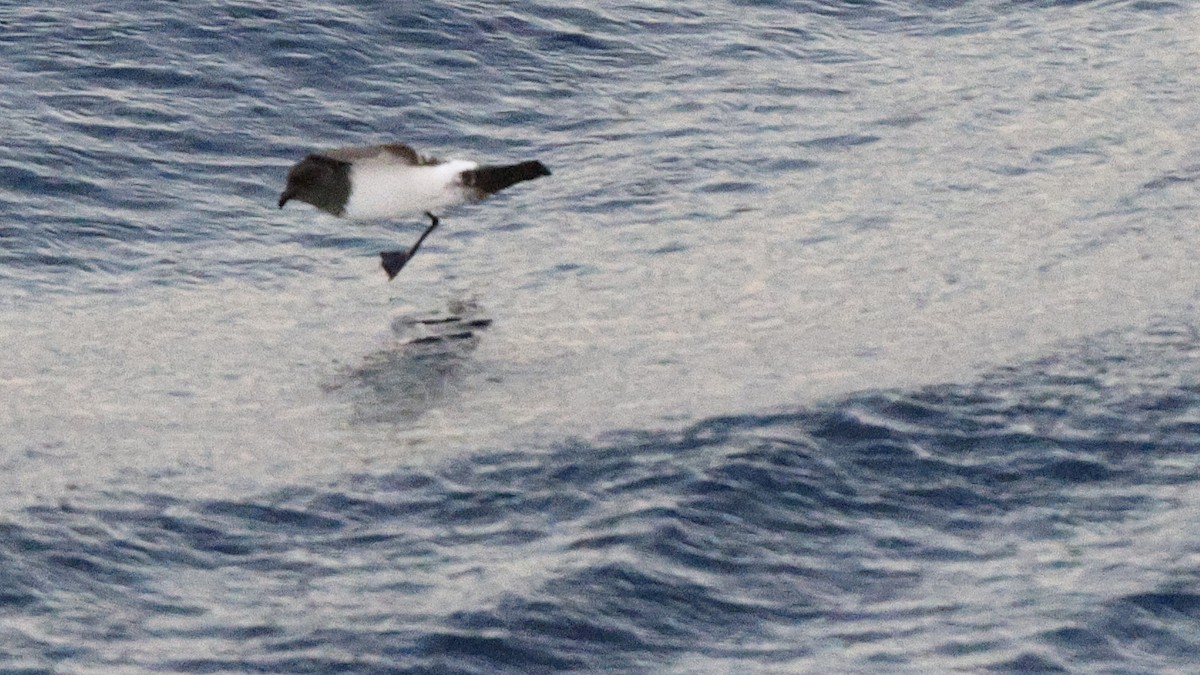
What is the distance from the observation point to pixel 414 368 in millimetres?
9500

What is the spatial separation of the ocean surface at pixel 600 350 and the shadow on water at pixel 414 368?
0.03m

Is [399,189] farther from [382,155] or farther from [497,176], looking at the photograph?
[497,176]

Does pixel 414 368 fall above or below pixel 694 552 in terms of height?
above

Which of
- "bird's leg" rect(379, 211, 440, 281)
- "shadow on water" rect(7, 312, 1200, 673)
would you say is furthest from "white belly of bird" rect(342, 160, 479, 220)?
"shadow on water" rect(7, 312, 1200, 673)

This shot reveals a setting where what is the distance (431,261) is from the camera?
11219 mm

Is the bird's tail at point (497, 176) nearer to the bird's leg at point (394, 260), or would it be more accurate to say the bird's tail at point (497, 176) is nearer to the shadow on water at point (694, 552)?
the bird's leg at point (394, 260)

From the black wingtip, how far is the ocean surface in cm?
24

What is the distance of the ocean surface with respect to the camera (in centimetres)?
712

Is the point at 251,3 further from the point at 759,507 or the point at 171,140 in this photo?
the point at 759,507

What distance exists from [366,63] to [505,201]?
264 centimetres

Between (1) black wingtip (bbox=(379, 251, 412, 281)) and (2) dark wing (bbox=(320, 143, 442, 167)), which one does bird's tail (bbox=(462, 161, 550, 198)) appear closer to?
(2) dark wing (bbox=(320, 143, 442, 167))

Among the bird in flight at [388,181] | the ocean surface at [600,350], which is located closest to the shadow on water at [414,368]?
the ocean surface at [600,350]

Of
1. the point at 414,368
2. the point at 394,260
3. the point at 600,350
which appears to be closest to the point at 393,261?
the point at 394,260

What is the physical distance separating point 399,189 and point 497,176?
0.51m
